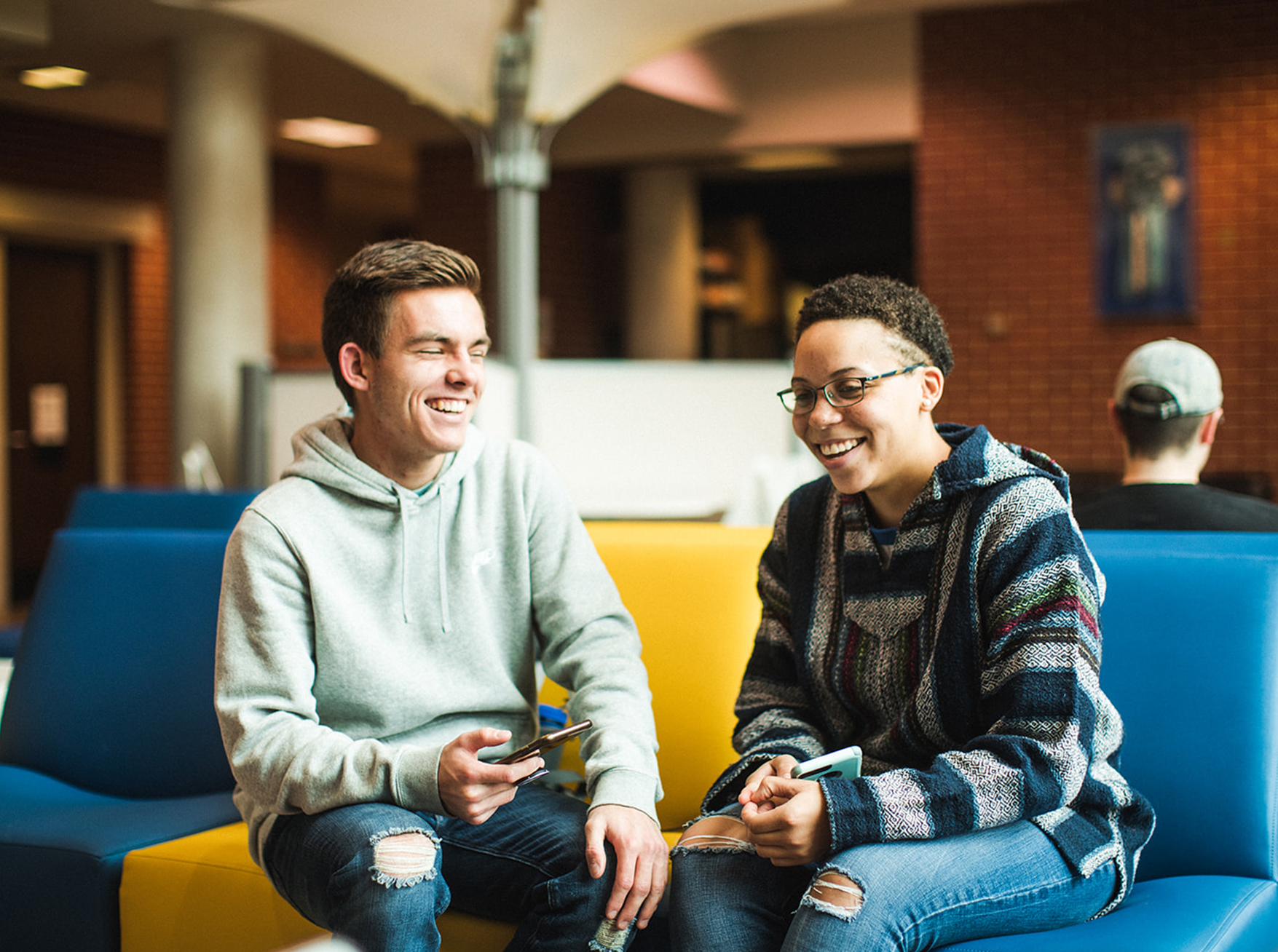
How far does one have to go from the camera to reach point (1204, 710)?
67.7 inches

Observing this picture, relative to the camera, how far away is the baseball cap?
2264 millimetres

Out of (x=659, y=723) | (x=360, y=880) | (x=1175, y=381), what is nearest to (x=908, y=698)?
(x=659, y=723)

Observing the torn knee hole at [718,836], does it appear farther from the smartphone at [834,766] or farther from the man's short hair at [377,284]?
the man's short hair at [377,284]

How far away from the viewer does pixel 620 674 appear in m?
1.77

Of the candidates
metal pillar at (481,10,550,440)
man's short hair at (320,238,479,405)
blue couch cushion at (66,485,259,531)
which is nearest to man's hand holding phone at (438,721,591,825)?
man's short hair at (320,238,479,405)

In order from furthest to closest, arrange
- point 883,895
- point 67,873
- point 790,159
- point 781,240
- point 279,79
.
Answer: point 781,240 < point 790,159 < point 279,79 < point 67,873 < point 883,895

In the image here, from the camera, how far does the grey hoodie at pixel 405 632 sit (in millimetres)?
1593

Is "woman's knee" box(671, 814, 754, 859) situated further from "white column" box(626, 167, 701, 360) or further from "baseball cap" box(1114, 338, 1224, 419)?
"white column" box(626, 167, 701, 360)

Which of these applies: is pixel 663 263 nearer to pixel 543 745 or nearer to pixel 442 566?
pixel 442 566

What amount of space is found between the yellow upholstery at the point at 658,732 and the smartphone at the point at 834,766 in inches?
19.0

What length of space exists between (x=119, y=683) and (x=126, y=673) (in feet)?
0.07

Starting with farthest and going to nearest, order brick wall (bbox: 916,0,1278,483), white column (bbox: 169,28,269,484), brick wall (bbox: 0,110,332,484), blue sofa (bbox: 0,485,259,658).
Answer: brick wall (bbox: 0,110,332,484)
brick wall (bbox: 916,0,1278,483)
white column (bbox: 169,28,269,484)
blue sofa (bbox: 0,485,259,658)

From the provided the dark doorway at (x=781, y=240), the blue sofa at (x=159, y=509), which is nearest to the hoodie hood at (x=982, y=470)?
the blue sofa at (x=159, y=509)

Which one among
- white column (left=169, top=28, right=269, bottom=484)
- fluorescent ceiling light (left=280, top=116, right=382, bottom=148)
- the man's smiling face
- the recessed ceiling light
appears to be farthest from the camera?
fluorescent ceiling light (left=280, top=116, right=382, bottom=148)
